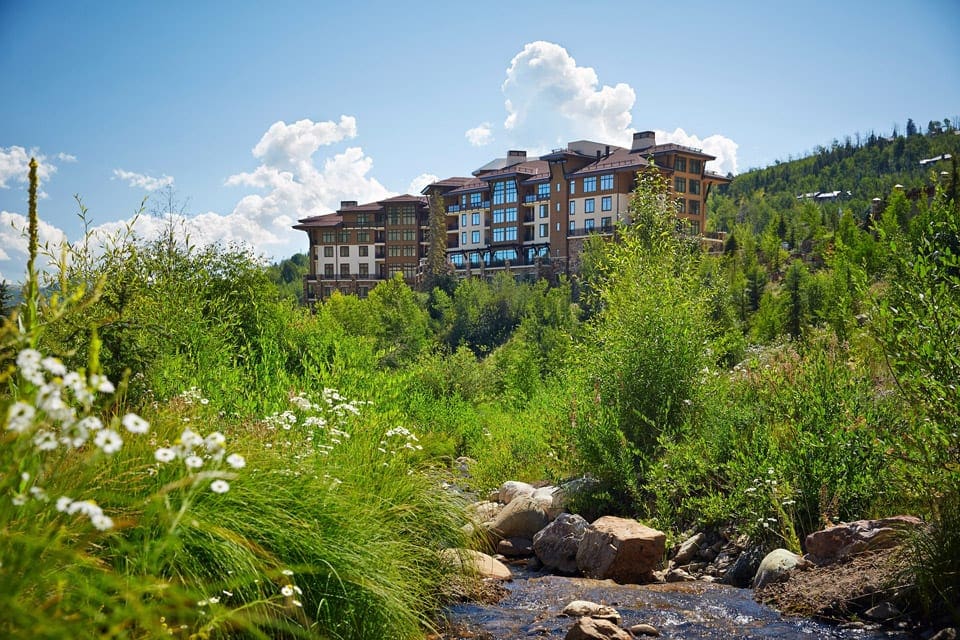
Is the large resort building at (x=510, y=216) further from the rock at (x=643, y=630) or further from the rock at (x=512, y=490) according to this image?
the rock at (x=643, y=630)

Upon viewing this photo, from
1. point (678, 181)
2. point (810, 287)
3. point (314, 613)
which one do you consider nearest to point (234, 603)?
point (314, 613)

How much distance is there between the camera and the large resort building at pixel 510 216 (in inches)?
2234

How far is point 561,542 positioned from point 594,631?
325cm

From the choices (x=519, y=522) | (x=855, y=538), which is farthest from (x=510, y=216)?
(x=855, y=538)

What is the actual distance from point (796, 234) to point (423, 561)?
49776mm

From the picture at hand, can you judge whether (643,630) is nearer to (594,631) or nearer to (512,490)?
(594,631)

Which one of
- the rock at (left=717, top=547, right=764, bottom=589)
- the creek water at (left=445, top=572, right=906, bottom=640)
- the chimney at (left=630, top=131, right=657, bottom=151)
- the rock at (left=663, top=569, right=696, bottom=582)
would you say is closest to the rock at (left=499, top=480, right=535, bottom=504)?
the creek water at (left=445, top=572, right=906, bottom=640)

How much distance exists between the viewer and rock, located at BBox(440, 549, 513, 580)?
8.02 meters

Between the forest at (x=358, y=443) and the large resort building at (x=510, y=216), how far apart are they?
123 feet

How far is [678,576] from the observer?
31.0 ft

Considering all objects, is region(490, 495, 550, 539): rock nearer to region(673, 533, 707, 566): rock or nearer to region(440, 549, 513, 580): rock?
region(440, 549, 513, 580): rock

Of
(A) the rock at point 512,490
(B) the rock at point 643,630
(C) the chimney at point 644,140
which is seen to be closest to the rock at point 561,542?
(A) the rock at point 512,490

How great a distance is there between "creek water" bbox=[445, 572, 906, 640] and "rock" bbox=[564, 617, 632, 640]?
0.30 m

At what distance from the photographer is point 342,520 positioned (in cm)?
584
